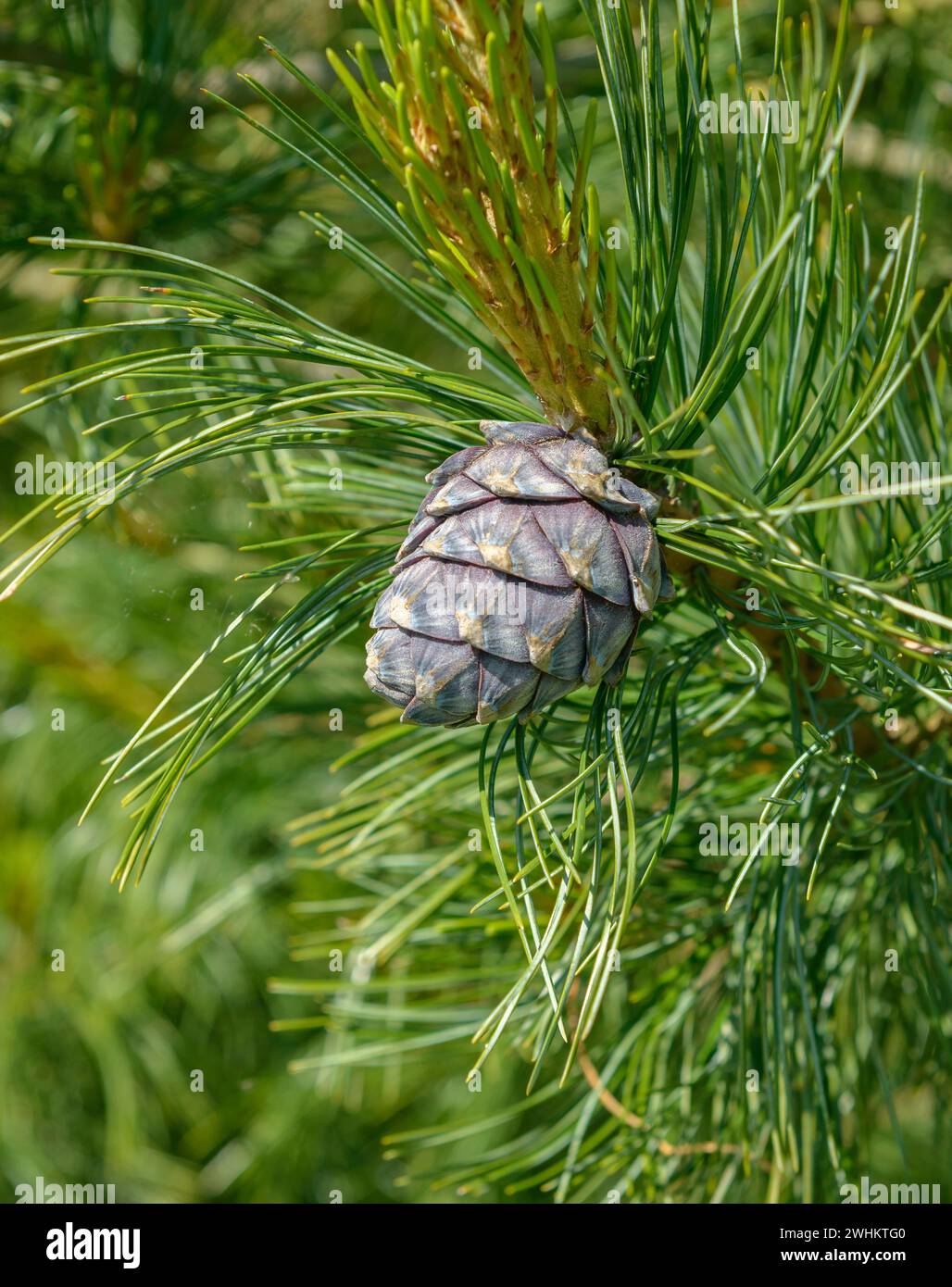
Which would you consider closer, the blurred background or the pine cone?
the pine cone

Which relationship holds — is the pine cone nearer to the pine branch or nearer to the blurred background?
the pine branch

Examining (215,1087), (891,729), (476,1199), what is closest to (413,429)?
(891,729)

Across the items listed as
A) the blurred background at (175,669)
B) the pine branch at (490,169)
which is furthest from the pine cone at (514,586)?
the blurred background at (175,669)

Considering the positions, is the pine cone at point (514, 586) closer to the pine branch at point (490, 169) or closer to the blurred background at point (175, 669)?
the pine branch at point (490, 169)

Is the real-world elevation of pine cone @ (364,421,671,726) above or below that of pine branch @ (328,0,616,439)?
below

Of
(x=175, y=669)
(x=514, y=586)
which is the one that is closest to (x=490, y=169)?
(x=514, y=586)

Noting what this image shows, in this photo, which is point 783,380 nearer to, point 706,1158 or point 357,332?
point 706,1158

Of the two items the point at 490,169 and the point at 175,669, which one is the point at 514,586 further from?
the point at 175,669

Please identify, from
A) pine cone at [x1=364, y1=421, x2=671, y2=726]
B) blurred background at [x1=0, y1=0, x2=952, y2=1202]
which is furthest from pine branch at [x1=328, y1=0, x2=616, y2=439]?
blurred background at [x1=0, y1=0, x2=952, y2=1202]
